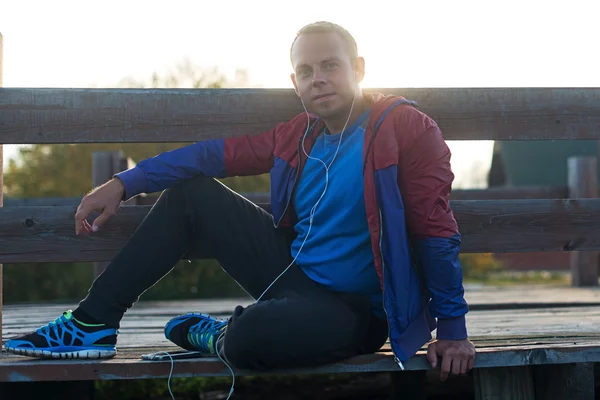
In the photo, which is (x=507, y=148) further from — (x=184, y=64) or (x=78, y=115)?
(x=78, y=115)

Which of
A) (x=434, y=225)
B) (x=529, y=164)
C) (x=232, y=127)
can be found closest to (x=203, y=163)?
(x=232, y=127)

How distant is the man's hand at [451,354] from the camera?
8.03 feet

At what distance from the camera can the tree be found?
368 inches

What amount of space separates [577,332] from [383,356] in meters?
1.09

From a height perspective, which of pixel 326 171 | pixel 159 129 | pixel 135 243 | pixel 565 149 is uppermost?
pixel 565 149

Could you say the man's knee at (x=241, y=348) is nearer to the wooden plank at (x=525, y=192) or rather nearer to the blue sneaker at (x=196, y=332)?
the blue sneaker at (x=196, y=332)

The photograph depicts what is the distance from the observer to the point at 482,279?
765 inches

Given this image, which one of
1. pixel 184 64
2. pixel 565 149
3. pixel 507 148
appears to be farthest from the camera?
pixel 507 148

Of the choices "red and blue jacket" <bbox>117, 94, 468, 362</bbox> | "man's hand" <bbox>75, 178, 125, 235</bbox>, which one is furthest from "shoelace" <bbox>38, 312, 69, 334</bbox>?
"red and blue jacket" <bbox>117, 94, 468, 362</bbox>

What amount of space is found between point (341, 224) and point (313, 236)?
0.11 meters

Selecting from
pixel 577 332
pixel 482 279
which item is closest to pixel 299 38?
pixel 577 332

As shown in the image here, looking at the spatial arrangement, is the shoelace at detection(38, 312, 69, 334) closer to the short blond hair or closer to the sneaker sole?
the sneaker sole

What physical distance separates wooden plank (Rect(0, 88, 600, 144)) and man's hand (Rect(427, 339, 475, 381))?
92cm

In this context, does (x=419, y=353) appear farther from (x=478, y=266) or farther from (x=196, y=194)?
Answer: (x=478, y=266)
